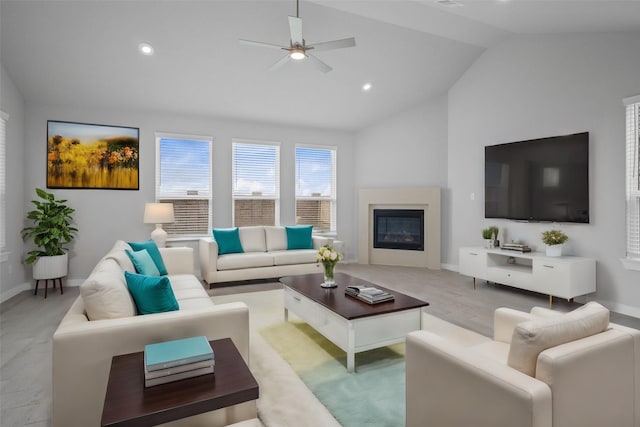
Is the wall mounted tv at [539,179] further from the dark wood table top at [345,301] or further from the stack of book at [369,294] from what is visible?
the stack of book at [369,294]

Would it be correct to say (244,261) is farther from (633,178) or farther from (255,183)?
(633,178)

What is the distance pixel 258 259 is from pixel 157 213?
168 cm

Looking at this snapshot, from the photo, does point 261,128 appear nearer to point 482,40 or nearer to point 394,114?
point 394,114

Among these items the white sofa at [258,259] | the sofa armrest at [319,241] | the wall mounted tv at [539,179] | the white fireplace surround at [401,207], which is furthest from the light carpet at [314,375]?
the white fireplace surround at [401,207]

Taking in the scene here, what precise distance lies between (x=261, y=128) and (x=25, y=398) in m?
5.35

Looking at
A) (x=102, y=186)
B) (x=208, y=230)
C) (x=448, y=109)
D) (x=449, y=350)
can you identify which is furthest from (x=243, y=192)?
(x=449, y=350)

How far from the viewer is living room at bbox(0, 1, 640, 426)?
405 cm

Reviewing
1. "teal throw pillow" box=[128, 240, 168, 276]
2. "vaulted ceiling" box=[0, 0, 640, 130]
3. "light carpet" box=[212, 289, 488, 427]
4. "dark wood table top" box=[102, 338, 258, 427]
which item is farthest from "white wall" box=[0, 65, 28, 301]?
"dark wood table top" box=[102, 338, 258, 427]

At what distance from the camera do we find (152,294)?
213cm

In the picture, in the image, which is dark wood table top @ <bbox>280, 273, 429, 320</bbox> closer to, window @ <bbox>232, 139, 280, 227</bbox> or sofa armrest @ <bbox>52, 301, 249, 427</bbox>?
sofa armrest @ <bbox>52, 301, 249, 427</bbox>

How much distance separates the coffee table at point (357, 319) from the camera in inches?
102

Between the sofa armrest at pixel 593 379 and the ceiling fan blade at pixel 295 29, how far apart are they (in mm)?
3011

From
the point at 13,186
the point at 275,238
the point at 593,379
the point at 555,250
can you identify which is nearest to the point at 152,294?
the point at 593,379

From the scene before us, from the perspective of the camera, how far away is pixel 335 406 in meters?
2.16
